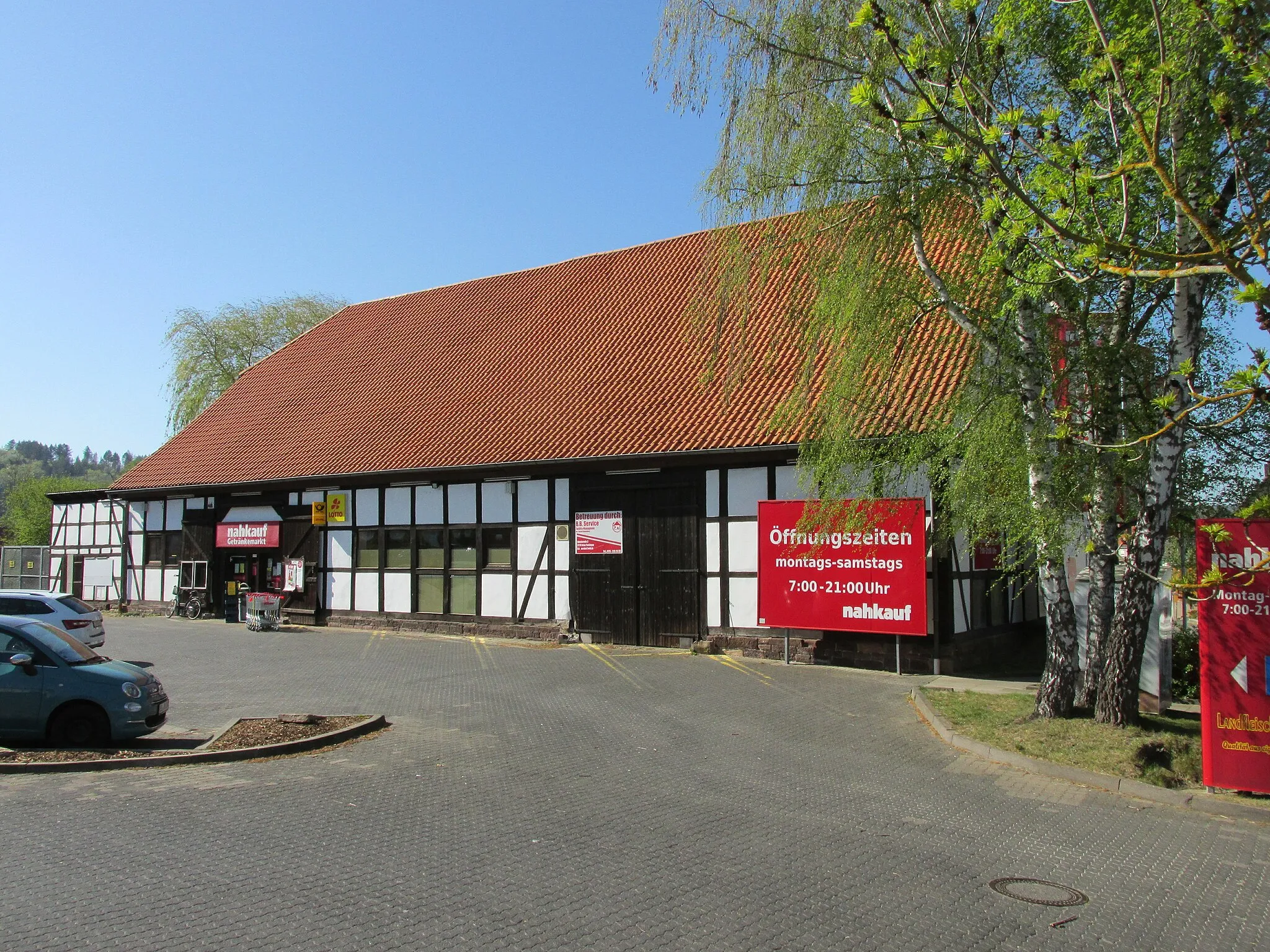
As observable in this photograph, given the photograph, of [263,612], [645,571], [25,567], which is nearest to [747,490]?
[645,571]

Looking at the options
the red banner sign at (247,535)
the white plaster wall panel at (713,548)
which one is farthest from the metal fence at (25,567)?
the white plaster wall panel at (713,548)

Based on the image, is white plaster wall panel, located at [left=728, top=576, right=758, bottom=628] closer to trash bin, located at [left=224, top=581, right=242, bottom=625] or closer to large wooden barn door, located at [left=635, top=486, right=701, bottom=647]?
large wooden barn door, located at [left=635, top=486, right=701, bottom=647]

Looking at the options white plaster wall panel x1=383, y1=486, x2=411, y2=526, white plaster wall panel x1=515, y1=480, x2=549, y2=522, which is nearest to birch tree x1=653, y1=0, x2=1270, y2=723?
white plaster wall panel x1=515, y1=480, x2=549, y2=522

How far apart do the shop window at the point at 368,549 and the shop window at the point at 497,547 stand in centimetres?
339

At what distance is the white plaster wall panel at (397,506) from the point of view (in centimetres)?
2228

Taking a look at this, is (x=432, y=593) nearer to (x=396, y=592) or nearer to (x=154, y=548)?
(x=396, y=592)

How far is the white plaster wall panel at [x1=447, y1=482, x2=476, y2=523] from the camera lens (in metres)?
21.1

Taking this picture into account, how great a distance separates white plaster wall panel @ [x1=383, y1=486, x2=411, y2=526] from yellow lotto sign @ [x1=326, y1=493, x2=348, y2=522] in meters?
1.29

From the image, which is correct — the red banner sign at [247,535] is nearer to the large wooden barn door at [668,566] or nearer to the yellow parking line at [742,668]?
the large wooden barn door at [668,566]

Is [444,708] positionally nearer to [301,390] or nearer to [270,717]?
[270,717]

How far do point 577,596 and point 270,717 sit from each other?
29.1ft

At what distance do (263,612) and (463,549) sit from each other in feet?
18.2

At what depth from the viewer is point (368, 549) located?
75.5 ft

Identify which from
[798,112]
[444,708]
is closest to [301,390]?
[444,708]
